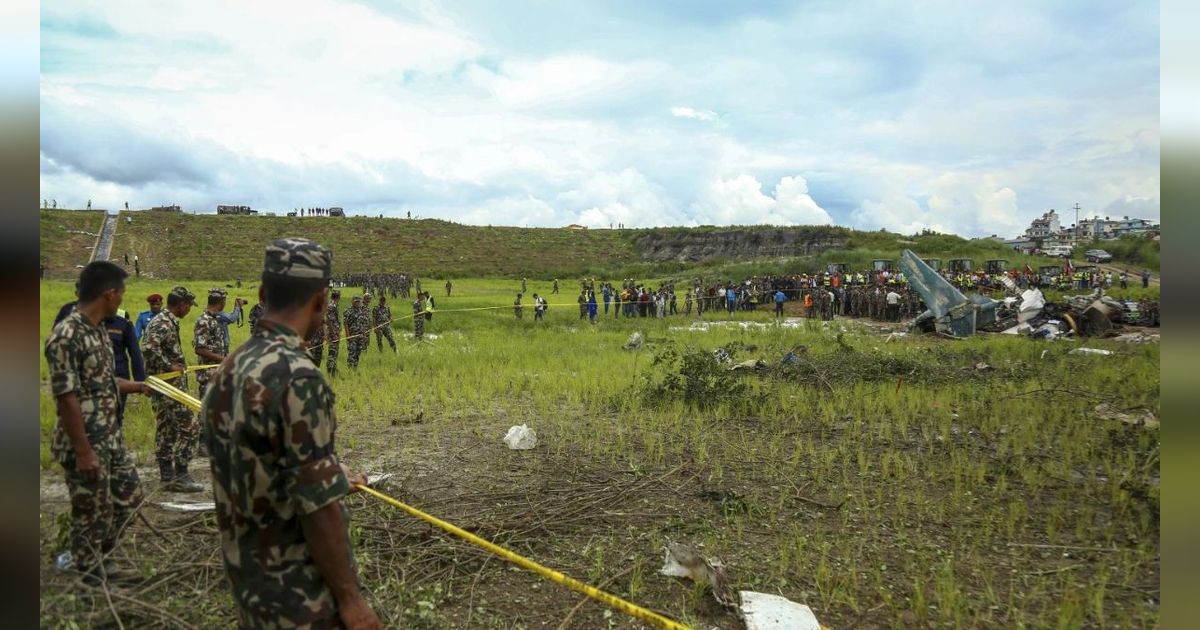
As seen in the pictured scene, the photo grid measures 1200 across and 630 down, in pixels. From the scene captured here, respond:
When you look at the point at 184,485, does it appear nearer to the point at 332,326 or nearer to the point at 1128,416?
the point at 332,326

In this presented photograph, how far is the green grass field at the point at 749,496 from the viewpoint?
3.85 metres

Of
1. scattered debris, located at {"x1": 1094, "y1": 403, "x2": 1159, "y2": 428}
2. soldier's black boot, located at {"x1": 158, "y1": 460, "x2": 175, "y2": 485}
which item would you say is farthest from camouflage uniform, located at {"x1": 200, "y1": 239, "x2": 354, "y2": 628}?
scattered debris, located at {"x1": 1094, "y1": 403, "x2": 1159, "y2": 428}

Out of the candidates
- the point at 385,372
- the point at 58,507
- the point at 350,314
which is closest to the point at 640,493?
the point at 58,507

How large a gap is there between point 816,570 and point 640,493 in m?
1.78

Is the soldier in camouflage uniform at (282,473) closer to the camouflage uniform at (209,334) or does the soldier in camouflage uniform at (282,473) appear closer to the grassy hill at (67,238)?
the camouflage uniform at (209,334)

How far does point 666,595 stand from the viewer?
3.92 m

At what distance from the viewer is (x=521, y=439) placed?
7.08 m

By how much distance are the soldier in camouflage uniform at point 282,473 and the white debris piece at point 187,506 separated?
366cm

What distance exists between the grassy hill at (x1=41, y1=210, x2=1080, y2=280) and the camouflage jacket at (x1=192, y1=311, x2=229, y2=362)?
109 feet

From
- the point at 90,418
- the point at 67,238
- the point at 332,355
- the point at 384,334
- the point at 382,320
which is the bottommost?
the point at 332,355

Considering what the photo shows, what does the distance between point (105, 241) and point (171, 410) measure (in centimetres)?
5820

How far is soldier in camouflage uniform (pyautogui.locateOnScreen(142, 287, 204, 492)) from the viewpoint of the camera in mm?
5945

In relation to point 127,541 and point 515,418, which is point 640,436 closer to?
point 515,418

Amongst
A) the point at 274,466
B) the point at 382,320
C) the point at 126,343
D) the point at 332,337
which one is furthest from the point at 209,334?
the point at 382,320
